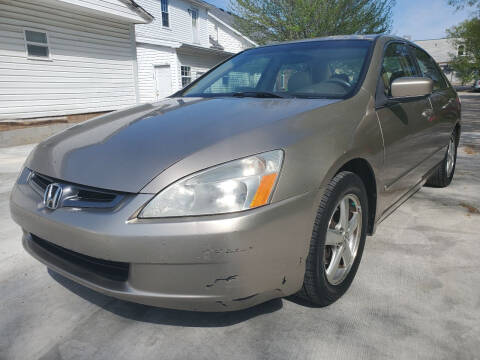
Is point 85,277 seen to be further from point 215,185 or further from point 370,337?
point 370,337

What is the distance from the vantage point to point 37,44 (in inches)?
372

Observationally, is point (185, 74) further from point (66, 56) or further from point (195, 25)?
point (66, 56)

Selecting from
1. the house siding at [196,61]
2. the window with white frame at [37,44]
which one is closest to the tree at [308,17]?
the house siding at [196,61]

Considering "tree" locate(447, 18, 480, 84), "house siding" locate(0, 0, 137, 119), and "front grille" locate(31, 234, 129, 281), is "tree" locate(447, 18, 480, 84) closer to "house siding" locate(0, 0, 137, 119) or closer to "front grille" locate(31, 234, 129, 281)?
"house siding" locate(0, 0, 137, 119)

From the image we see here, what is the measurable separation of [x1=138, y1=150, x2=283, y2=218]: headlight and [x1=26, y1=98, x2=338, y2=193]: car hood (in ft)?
0.26

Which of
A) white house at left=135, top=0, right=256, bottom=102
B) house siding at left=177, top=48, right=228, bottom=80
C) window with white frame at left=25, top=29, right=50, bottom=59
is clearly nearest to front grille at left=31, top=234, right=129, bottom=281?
window with white frame at left=25, top=29, right=50, bottom=59

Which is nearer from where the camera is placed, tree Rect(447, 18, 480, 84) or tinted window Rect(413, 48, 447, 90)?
tinted window Rect(413, 48, 447, 90)

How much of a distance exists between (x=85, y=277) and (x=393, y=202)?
6.86ft

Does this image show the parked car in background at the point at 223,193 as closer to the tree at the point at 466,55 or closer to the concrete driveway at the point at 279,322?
the concrete driveway at the point at 279,322

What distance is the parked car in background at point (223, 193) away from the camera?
1.48m

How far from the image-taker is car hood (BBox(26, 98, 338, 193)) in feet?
5.26

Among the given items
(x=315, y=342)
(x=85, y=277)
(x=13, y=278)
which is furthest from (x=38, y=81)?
(x=315, y=342)

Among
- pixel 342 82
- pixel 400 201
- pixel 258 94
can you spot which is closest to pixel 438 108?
pixel 400 201

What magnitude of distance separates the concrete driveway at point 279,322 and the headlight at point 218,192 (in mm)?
702
